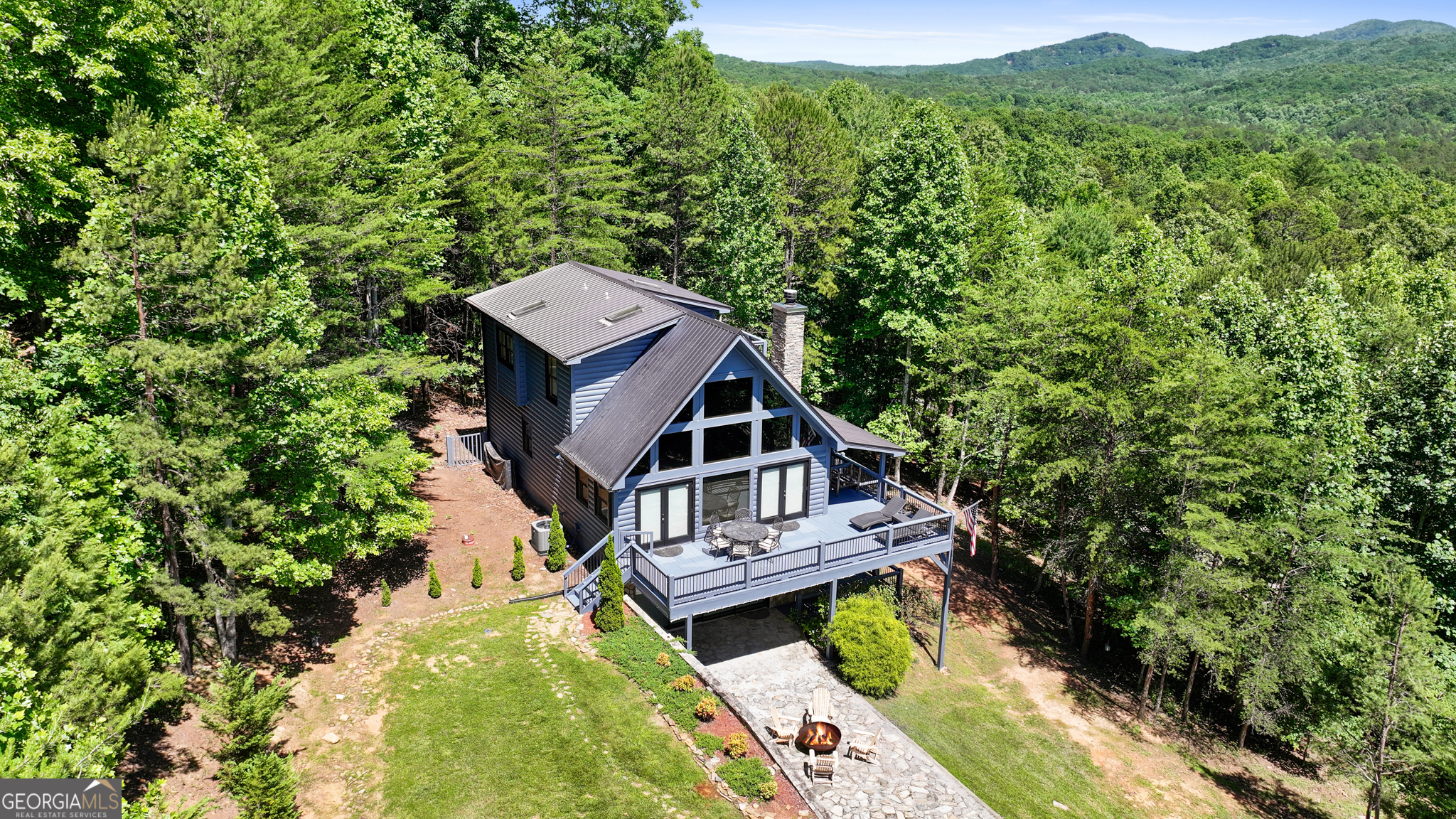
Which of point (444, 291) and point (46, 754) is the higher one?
point (444, 291)

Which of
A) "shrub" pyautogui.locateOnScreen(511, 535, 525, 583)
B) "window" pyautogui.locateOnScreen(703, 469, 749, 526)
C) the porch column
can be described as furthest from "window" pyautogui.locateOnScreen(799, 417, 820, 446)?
"shrub" pyautogui.locateOnScreen(511, 535, 525, 583)

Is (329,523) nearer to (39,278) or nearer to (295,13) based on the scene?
(39,278)

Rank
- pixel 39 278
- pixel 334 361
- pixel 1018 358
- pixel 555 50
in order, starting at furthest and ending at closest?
1. pixel 555 50
2. pixel 1018 358
3. pixel 334 361
4. pixel 39 278

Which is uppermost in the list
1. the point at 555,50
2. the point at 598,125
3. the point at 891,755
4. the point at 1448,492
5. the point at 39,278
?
the point at 555,50

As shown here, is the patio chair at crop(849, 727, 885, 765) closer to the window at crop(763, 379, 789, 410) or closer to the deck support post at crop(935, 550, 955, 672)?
the deck support post at crop(935, 550, 955, 672)

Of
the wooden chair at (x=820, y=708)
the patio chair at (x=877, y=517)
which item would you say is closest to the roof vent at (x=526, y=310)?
the patio chair at (x=877, y=517)

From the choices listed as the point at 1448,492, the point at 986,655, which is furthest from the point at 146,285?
the point at 1448,492

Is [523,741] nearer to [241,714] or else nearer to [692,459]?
[241,714]
